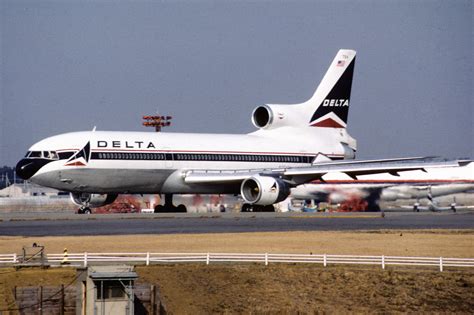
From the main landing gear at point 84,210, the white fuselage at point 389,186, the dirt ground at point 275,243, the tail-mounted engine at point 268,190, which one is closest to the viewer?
the dirt ground at point 275,243

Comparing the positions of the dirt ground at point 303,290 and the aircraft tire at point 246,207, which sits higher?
the aircraft tire at point 246,207

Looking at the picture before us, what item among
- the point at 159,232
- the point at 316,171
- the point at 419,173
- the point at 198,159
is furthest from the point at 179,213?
the point at 419,173

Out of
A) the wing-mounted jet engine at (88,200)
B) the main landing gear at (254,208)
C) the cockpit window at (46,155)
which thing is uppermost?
the cockpit window at (46,155)

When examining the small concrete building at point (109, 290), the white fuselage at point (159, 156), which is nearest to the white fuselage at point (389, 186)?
the white fuselage at point (159, 156)

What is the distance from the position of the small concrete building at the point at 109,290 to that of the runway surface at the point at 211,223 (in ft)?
45.2

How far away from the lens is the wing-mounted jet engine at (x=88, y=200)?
6334 centimetres

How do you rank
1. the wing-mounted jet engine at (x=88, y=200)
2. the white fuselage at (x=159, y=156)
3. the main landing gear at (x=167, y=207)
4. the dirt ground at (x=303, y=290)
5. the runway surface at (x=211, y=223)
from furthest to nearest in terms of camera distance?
the main landing gear at (x=167, y=207), the wing-mounted jet engine at (x=88, y=200), the white fuselage at (x=159, y=156), the runway surface at (x=211, y=223), the dirt ground at (x=303, y=290)

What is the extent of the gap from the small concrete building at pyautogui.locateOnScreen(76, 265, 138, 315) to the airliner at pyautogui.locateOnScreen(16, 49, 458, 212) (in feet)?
91.5

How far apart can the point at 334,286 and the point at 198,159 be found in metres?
30.3

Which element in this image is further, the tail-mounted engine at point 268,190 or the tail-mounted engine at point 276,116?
the tail-mounted engine at point 276,116

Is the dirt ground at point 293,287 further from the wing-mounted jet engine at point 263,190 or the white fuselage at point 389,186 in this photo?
the white fuselage at point 389,186

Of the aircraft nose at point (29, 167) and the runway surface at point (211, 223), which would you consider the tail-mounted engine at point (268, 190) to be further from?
the aircraft nose at point (29, 167)

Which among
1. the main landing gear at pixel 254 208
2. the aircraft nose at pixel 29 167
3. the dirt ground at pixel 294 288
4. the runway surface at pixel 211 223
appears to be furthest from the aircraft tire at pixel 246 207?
the dirt ground at pixel 294 288

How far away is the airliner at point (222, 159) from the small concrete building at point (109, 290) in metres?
27.9
